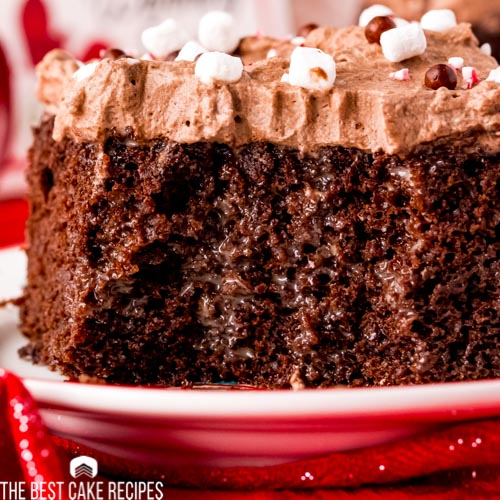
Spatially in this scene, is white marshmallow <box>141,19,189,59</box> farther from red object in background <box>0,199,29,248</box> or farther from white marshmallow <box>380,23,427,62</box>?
red object in background <box>0,199,29,248</box>

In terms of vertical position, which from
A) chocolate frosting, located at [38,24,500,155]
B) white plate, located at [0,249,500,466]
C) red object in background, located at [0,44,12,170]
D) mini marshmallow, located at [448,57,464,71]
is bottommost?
white plate, located at [0,249,500,466]

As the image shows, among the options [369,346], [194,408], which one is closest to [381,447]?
[369,346]

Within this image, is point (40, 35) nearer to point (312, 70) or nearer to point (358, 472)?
point (312, 70)

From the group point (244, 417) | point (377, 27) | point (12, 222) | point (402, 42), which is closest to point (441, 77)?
point (402, 42)

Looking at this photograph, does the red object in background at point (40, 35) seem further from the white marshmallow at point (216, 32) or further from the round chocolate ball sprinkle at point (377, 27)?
the round chocolate ball sprinkle at point (377, 27)

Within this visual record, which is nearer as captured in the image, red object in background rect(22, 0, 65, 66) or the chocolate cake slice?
the chocolate cake slice

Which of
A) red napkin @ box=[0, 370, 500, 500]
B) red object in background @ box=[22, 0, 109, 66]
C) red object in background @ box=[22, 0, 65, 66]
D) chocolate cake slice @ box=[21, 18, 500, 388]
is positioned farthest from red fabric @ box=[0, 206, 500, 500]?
red object in background @ box=[22, 0, 65, 66]
